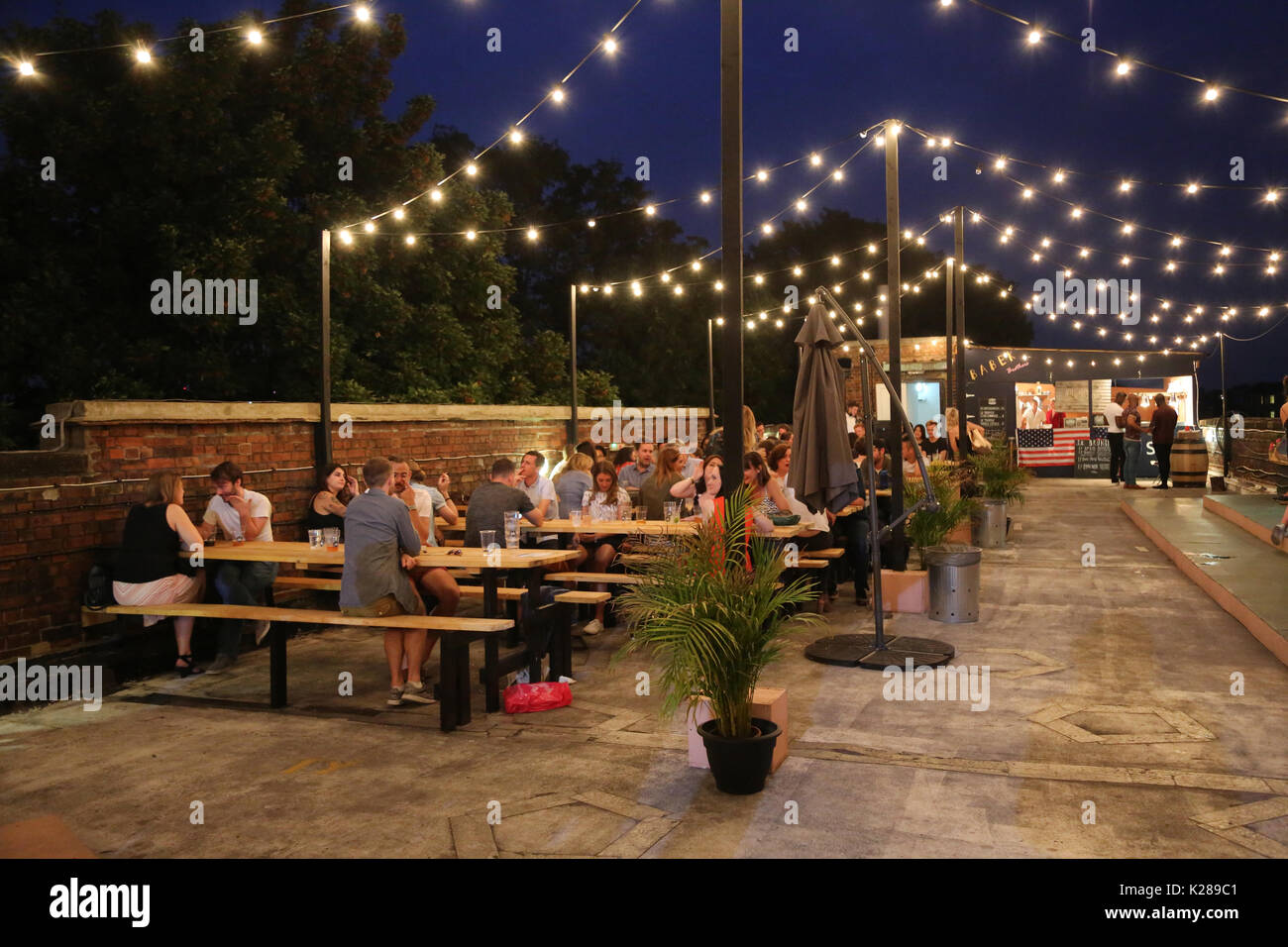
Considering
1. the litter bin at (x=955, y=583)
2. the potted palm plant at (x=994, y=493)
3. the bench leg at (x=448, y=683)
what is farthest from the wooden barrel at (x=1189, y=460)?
the bench leg at (x=448, y=683)

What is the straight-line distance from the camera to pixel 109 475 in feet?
22.2

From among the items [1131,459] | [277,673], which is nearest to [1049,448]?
[1131,459]

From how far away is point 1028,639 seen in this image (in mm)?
7062

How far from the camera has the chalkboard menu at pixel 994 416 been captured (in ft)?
81.4

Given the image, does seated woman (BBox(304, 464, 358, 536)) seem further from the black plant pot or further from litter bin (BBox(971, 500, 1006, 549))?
litter bin (BBox(971, 500, 1006, 549))

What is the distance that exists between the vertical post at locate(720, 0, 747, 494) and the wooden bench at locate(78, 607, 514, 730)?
170 cm

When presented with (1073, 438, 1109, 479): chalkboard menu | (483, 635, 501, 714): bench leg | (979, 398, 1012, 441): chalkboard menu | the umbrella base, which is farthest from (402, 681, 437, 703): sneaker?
(1073, 438, 1109, 479): chalkboard menu

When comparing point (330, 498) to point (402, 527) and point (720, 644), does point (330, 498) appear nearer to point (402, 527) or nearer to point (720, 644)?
point (402, 527)

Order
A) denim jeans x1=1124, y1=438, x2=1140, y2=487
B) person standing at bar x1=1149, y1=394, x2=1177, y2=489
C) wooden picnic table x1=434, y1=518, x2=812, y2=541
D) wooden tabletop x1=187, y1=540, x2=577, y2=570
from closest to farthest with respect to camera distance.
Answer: wooden tabletop x1=187, y1=540, x2=577, y2=570, wooden picnic table x1=434, y1=518, x2=812, y2=541, person standing at bar x1=1149, y1=394, x2=1177, y2=489, denim jeans x1=1124, y1=438, x2=1140, y2=487

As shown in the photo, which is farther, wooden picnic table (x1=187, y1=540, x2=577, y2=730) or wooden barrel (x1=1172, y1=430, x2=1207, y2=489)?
wooden barrel (x1=1172, y1=430, x2=1207, y2=489)

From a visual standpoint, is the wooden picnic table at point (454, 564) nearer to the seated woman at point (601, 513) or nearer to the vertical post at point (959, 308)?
the seated woman at point (601, 513)

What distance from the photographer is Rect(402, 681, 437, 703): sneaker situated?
5.79 m
